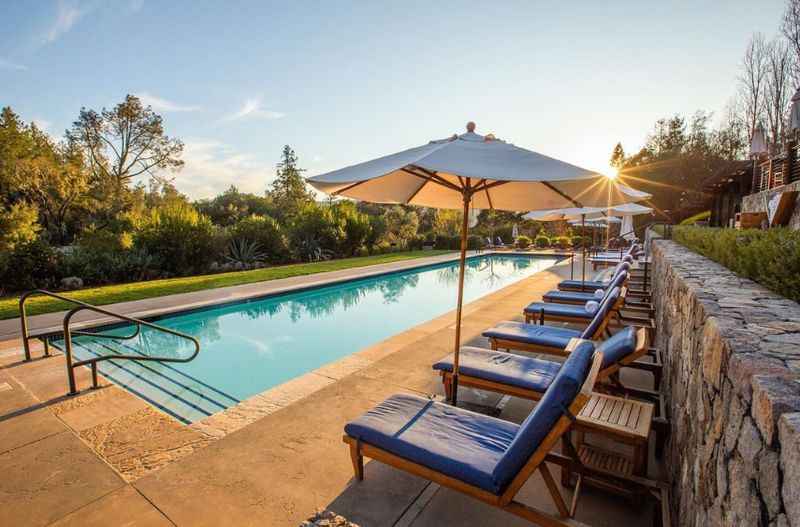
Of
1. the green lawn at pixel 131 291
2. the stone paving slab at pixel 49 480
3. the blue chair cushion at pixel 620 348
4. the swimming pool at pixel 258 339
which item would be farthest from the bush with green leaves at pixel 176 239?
the blue chair cushion at pixel 620 348

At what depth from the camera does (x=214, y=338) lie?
7.52 m

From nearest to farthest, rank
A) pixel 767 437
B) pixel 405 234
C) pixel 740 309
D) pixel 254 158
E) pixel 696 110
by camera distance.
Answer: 1. pixel 767 437
2. pixel 740 309
3. pixel 405 234
4. pixel 254 158
5. pixel 696 110

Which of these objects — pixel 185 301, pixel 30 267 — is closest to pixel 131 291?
pixel 185 301

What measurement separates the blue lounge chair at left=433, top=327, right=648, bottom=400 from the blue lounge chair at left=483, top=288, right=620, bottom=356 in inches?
21.0

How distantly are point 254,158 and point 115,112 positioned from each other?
30.1 feet

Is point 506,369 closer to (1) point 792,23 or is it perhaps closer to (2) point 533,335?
(2) point 533,335

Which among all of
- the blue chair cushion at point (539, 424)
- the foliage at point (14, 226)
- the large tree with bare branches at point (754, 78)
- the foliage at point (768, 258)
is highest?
the large tree with bare branches at point (754, 78)

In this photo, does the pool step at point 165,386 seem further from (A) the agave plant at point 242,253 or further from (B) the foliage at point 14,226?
(A) the agave plant at point 242,253

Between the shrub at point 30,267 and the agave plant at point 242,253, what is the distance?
18.1ft

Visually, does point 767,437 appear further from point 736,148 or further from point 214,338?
point 736,148

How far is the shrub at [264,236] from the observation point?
16.2 meters

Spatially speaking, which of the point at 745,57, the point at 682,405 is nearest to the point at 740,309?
the point at 682,405

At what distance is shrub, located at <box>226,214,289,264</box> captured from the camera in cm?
1623

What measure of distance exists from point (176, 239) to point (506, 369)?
13.3 metres
